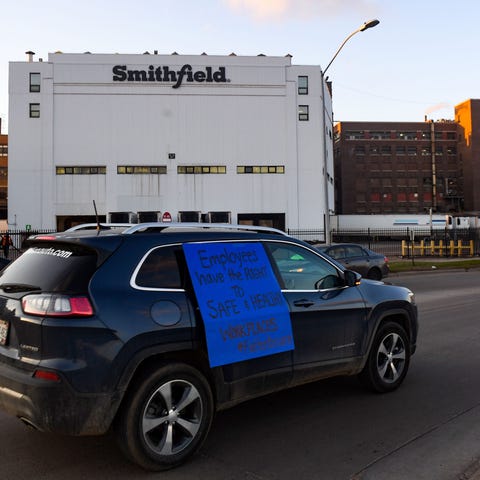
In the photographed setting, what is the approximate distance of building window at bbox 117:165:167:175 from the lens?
51.4 m

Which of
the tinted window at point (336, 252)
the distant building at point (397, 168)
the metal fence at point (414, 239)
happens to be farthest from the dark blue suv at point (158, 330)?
the distant building at point (397, 168)

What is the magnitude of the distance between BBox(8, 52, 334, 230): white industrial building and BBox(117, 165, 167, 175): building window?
102 millimetres

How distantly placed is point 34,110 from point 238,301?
5231cm

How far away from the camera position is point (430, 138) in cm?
11306

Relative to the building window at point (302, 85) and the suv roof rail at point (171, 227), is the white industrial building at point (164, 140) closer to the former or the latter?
the building window at point (302, 85)

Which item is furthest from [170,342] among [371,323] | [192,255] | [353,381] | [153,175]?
[153,175]

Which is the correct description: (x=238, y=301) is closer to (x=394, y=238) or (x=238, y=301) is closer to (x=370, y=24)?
(x=370, y=24)

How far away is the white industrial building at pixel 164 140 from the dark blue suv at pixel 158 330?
46.5 m

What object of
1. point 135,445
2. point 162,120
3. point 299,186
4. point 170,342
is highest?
point 162,120

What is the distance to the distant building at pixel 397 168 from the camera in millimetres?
109250

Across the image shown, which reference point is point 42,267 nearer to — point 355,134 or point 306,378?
point 306,378

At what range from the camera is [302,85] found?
175 feet

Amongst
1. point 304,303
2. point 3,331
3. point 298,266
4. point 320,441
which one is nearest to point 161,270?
point 3,331

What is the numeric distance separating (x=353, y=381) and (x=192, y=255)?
2.89 m
